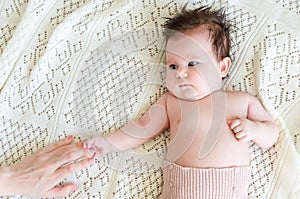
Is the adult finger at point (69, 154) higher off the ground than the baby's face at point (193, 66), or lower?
lower

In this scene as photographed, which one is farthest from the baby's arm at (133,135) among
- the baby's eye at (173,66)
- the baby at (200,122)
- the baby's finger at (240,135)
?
the baby's finger at (240,135)

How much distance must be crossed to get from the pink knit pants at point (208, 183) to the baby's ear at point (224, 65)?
277mm

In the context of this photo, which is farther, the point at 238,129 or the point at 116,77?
the point at 116,77

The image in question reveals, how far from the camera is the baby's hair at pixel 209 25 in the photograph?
143 centimetres

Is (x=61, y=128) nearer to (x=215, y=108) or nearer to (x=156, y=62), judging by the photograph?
(x=156, y=62)

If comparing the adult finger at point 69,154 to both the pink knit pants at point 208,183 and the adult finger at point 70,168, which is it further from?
the pink knit pants at point 208,183

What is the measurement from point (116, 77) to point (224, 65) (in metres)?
0.32

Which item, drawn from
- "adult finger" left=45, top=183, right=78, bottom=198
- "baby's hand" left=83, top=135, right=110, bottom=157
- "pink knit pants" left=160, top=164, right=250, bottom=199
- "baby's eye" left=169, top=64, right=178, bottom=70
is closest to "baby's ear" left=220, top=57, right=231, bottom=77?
"baby's eye" left=169, top=64, right=178, bottom=70

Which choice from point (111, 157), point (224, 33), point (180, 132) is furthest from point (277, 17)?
point (111, 157)

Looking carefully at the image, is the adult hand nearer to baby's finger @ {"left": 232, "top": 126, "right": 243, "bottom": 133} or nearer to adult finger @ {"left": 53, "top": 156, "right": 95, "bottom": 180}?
adult finger @ {"left": 53, "top": 156, "right": 95, "bottom": 180}

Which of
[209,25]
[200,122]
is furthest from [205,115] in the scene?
[209,25]

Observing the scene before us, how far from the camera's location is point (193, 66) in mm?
1421

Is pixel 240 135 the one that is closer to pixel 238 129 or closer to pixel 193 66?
pixel 238 129

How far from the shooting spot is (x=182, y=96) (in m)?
1.44
